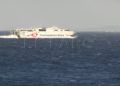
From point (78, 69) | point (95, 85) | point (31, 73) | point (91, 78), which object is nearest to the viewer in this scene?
point (95, 85)

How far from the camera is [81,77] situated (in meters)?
87.1

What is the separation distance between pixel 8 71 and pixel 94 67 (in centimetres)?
1590

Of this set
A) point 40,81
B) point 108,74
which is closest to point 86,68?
point 108,74

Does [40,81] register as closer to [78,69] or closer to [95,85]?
[95,85]

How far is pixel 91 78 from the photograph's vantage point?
85.6 m

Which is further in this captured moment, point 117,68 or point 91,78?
point 117,68

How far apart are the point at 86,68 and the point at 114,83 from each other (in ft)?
72.7

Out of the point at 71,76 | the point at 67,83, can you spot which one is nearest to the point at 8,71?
the point at 71,76

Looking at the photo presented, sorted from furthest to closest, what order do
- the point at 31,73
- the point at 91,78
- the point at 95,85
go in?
the point at 31,73 → the point at 91,78 → the point at 95,85

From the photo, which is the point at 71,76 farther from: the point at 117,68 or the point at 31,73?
the point at 117,68

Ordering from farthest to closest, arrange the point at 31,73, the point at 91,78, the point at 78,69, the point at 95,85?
the point at 78,69
the point at 31,73
the point at 91,78
the point at 95,85

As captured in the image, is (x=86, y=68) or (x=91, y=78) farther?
(x=86, y=68)

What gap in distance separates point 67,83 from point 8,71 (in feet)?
54.7

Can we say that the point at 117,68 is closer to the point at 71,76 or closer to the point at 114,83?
the point at 71,76
